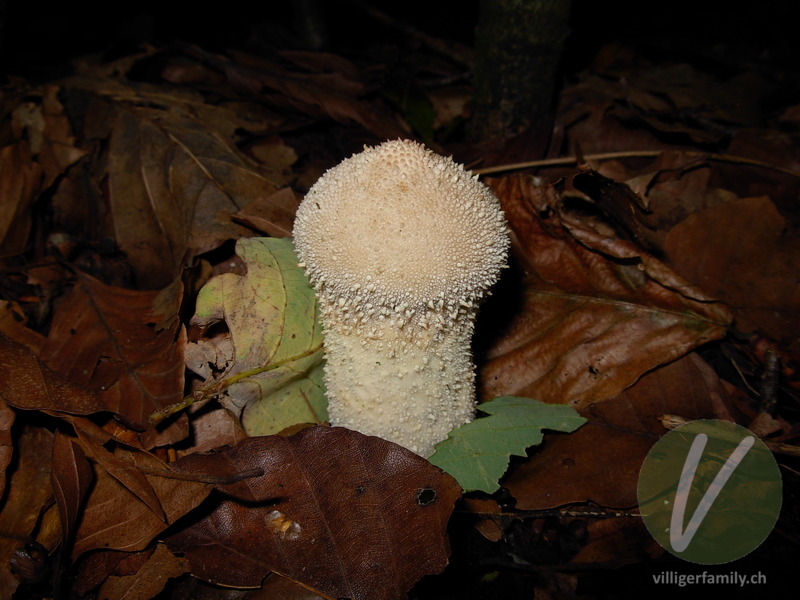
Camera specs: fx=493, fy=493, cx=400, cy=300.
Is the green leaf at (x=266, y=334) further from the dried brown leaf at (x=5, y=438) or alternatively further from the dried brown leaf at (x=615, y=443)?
the dried brown leaf at (x=615, y=443)

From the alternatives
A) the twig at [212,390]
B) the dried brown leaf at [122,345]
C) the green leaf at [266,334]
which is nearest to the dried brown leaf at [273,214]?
the green leaf at [266,334]

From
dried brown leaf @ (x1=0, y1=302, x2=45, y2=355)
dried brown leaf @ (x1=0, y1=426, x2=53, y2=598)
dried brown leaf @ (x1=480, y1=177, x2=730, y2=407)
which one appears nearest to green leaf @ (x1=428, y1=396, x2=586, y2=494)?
dried brown leaf @ (x1=480, y1=177, x2=730, y2=407)

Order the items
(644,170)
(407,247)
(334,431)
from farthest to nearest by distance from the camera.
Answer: (644,170) → (334,431) → (407,247)

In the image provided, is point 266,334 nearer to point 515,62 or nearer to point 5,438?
point 5,438

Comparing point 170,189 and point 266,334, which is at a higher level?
point 170,189

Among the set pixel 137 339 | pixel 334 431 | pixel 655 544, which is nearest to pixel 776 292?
pixel 655 544


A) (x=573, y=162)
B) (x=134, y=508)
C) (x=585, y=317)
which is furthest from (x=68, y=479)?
(x=573, y=162)

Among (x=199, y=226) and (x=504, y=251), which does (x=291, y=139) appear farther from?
(x=504, y=251)
